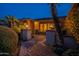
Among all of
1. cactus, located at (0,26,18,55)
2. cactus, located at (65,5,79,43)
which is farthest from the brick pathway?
cactus, located at (65,5,79,43)

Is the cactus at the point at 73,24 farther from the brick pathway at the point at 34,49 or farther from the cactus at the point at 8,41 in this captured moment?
the cactus at the point at 8,41

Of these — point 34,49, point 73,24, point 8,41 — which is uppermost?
point 73,24

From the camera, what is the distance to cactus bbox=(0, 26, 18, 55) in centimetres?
443

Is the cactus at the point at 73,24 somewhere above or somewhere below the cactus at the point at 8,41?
above

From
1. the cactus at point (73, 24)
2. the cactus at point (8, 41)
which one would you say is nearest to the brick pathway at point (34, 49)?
the cactus at point (8, 41)

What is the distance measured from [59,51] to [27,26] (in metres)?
0.53

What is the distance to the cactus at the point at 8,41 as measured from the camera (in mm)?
4434

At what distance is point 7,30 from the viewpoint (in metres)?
4.46

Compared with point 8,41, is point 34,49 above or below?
below

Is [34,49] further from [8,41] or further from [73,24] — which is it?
[73,24]

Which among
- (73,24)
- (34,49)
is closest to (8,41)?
(34,49)

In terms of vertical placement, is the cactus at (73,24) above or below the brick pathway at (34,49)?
above

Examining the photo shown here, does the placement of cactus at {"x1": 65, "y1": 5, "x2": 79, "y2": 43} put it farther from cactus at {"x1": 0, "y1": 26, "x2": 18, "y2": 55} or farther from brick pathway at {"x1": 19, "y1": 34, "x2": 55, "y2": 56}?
cactus at {"x1": 0, "y1": 26, "x2": 18, "y2": 55}

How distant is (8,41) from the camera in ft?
14.6
